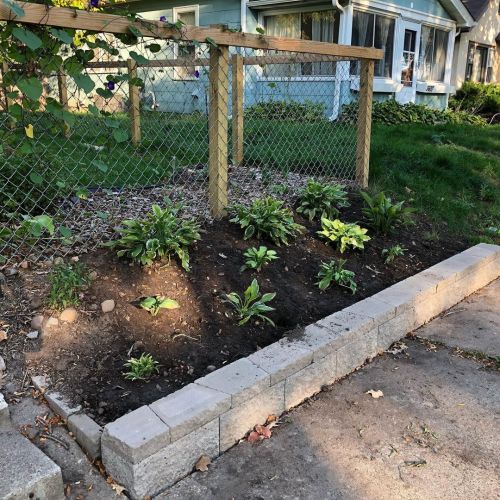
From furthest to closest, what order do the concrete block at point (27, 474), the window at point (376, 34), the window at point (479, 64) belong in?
1. the window at point (479, 64)
2. the window at point (376, 34)
3. the concrete block at point (27, 474)

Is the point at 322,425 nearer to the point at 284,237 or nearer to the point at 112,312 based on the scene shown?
the point at 112,312

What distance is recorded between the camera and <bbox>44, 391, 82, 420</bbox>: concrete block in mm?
2262

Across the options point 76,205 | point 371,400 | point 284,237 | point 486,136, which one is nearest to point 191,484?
point 371,400

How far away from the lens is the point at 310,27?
12.2 meters

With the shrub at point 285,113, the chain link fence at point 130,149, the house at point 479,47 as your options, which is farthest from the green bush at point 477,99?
the chain link fence at point 130,149

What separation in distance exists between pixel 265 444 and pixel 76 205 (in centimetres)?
245

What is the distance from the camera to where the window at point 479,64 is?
18.5 metres

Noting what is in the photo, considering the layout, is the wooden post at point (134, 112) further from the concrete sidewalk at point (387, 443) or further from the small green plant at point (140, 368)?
the concrete sidewalk at point (387, 443)

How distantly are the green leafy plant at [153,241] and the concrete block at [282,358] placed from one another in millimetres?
830

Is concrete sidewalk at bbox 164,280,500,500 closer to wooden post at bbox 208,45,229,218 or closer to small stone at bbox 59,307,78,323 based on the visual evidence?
small stone at bbox 59,307,78,323

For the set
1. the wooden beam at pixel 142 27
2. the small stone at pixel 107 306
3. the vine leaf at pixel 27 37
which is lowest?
the small stone at pixel 107 306

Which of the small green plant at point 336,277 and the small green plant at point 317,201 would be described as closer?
the small green plant at point 336,277

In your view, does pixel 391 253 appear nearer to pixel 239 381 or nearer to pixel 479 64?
pixel 239 381

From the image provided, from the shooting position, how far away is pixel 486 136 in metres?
9.07
